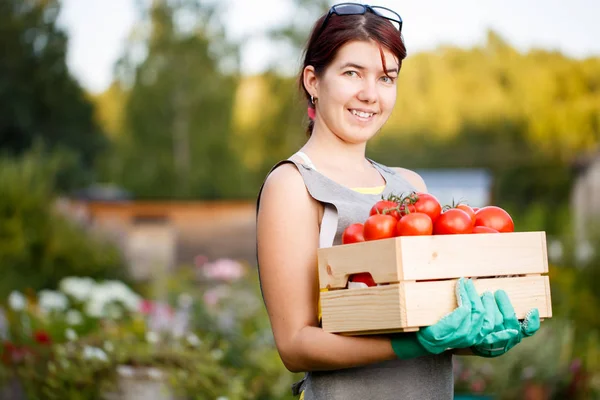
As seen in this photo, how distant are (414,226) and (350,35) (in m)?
0.63

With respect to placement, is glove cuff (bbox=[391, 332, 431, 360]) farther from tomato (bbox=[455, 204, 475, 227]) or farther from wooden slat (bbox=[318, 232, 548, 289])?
tomato (bbox=[455, 204, 475, 227])

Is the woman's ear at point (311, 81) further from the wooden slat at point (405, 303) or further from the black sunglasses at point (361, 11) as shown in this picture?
the wooden slat at point (405, 303)

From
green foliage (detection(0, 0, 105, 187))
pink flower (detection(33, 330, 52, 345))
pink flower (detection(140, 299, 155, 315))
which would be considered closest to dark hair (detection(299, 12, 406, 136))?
pink flower (detection(33, 330, 52, 345))

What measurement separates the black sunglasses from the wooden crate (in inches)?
28.8

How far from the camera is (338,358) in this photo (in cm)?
213

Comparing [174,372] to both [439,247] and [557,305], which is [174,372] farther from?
[557,305]

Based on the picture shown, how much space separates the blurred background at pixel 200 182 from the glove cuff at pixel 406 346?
947mm

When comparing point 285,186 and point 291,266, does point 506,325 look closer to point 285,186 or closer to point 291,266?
point 291,266

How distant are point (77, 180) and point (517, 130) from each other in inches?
987

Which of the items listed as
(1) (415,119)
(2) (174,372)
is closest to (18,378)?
(2) (174,372)

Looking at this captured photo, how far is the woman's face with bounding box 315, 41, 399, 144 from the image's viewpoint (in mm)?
2375

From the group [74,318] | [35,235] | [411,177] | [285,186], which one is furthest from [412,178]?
[35,235]

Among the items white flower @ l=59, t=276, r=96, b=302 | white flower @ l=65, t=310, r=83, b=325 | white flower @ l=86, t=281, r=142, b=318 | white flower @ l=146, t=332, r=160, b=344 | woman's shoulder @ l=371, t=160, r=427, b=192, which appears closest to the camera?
woman's shoulder @ l=371, t=160, r=427, b=192

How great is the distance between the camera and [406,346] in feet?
6.73
